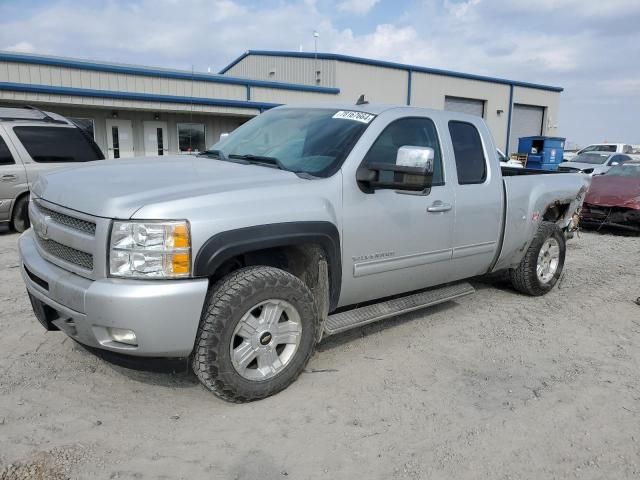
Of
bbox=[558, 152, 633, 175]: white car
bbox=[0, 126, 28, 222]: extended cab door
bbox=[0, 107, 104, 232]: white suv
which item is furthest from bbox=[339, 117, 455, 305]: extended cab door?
bbox=[558, 152, 633, 175]: white car

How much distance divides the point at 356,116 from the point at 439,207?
3.14 feet

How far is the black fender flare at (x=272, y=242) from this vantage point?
280 cm

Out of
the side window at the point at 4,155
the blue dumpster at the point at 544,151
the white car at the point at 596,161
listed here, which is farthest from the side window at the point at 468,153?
the blue dumpster at the point at 544,151

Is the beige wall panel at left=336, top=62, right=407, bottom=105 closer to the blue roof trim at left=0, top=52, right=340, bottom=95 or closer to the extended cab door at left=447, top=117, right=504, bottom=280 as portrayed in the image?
the blue roof trim at left=0, top=52, right=340, bottom=95

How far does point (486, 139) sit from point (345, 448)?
3.16 meters

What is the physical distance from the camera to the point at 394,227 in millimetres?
3732

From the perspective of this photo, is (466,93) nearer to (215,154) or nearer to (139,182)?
(215,154)

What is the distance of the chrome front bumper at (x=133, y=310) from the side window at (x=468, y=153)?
8.31ft

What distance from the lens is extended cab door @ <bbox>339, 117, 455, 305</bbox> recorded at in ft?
11.6

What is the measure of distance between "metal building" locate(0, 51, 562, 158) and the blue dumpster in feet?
14.3

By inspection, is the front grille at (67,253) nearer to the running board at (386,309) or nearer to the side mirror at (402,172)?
the running board at (386,309)

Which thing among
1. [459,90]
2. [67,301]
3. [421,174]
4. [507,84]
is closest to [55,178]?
[67,301]

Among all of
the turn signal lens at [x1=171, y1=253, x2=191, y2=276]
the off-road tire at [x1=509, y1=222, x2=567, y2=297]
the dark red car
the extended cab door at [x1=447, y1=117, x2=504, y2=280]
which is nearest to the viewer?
the turn signal lens at [x1=171, y1=253, x2=191, y2=276]

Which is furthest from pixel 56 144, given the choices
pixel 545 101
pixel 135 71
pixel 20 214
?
pixel 545 101
